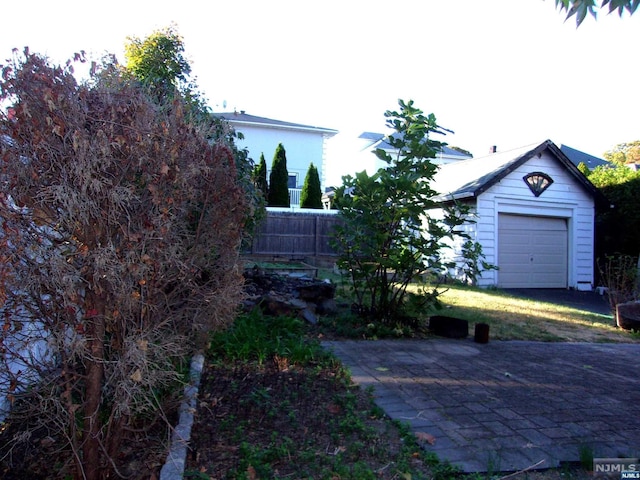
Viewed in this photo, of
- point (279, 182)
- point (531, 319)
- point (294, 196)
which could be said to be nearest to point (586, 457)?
point (531, 319)

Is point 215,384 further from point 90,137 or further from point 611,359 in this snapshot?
point 611,359

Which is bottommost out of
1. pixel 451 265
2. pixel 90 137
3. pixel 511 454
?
pixel 511 454

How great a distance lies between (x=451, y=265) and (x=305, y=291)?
243 cm

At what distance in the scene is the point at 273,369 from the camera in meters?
4.75

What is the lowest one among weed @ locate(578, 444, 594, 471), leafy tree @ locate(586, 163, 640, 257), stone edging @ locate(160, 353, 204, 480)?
weed @ locate(578, 444, 594, 471)

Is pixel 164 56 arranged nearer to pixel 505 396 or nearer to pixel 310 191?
pixel 505 396

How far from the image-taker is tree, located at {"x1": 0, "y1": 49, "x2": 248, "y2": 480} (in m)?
2.32

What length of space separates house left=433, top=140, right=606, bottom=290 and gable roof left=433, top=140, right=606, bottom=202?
3 cm

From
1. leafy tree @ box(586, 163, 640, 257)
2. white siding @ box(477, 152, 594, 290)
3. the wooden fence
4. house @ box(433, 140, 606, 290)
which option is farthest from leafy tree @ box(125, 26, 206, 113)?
→ leafy tree @ box(586, 163, 640, 257)

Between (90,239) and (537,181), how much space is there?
47.2 ft

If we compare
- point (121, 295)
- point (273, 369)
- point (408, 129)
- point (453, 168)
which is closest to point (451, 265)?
point (408, 129)

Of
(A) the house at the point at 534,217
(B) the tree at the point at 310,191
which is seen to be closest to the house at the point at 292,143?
(B) the tree at the point at 310,191

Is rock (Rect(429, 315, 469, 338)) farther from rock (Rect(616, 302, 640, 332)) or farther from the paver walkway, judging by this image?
rock (Rect(616, 302, 640, 332))

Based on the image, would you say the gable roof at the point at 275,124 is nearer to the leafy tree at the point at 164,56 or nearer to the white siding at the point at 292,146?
the white siding at the point at 292,146
